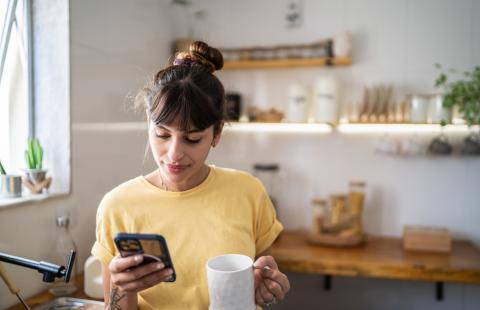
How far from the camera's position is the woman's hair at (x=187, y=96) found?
933 millimetres

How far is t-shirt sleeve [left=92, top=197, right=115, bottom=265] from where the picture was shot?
39.1 inches

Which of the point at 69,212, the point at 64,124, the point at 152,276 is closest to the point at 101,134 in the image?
the point at 64,124

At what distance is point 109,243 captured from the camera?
3.30 ft

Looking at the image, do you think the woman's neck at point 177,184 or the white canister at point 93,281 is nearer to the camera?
the woman's neck at point 177,184

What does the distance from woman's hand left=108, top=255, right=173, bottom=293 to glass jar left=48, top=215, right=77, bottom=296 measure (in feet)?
2.87

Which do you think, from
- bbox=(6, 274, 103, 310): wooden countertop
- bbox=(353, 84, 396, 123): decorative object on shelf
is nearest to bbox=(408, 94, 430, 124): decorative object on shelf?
bbox=(353, 84, 396, 123): decorative object on shelf

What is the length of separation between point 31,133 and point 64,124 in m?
0.14

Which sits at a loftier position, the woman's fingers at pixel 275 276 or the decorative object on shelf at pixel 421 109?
the decorative object on shelf at pixel 421 109

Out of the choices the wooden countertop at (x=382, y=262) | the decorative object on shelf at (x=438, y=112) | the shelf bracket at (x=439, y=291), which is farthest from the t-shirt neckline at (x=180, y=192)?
the shelf bracket at (x=439, y=291)

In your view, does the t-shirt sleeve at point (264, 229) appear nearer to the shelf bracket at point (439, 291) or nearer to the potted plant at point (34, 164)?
the potted plant at point (34, 164)

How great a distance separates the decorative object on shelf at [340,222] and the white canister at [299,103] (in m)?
0.49

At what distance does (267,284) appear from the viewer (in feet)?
3.05

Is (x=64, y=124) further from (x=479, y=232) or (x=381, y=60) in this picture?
(x=479, y=232)

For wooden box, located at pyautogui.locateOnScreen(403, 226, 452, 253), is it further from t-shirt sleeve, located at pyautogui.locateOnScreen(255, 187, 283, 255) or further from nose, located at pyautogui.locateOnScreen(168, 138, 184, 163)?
nose, located at pyautogui.locateOnScreen(168, 138, 184, 163)
